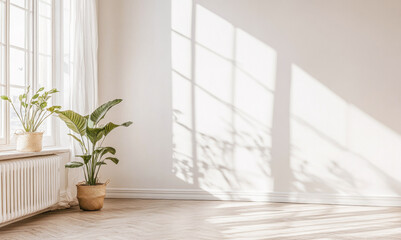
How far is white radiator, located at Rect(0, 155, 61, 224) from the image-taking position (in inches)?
165

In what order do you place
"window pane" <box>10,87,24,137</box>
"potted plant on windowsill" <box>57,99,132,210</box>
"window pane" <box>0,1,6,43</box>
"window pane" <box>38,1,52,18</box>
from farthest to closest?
"window pane" <box>38,1,52,18</box>, "potted plant on windowsill" <box>57,99,132,210</box>, "window pane" <box>10,87,24,137</box>, "window pane" <box>0,1,6,43</box>

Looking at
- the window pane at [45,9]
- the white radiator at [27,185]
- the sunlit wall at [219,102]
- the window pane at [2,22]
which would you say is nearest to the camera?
the white radiator at [27,185]

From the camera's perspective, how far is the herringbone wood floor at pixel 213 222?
13.3ft

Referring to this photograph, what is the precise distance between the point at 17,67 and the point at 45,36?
71 centimetres

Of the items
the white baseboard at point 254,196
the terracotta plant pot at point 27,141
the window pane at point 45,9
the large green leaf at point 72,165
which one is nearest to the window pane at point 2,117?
the terracotta plant pot at point 27,141

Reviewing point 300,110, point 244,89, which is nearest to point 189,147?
point 244,89

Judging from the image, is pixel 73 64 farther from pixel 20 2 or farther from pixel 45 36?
pixel 20 2

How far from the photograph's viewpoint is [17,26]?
4.82m

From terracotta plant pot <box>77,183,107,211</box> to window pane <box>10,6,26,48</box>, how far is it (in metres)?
1.67

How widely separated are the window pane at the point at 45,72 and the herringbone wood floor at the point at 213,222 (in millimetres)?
1465

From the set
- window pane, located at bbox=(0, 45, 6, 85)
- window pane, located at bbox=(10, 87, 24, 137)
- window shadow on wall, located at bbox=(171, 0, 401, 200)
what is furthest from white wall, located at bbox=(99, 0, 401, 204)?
window pane, located at bbox=(0, 45, 6, 85)

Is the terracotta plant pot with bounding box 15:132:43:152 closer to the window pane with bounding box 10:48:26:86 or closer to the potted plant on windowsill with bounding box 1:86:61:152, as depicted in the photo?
the potted plant on windowsill with bounding box 1:86:61:152

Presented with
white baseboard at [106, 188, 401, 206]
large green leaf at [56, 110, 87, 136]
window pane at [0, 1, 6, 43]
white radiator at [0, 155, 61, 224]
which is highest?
window pane at [0, 1, 6, 43]

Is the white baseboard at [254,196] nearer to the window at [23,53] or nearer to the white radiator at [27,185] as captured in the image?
the white radiator at [27,185]
